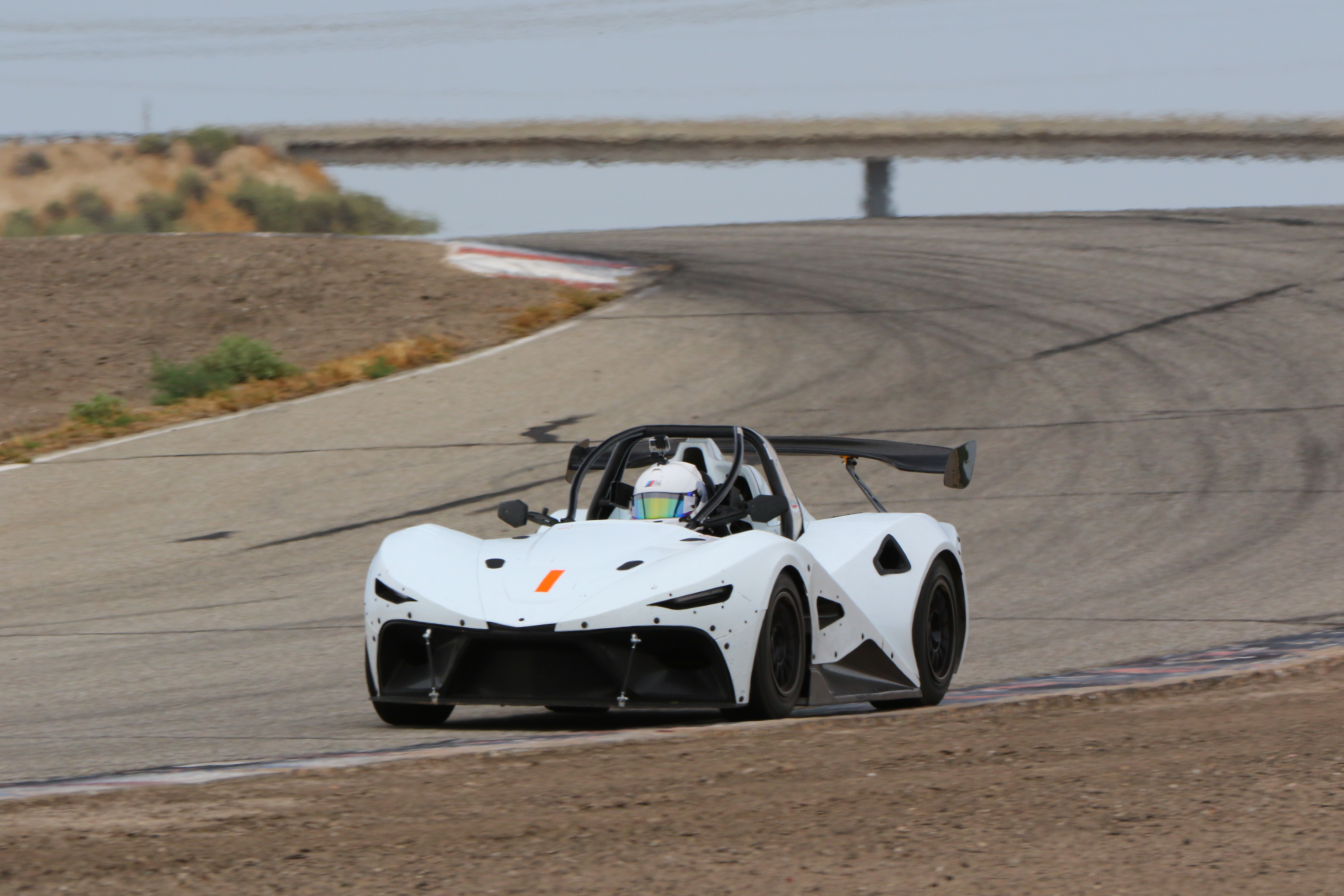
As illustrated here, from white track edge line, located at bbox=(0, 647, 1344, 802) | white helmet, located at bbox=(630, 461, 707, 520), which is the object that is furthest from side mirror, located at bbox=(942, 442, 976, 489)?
white helmet, located at bbox=(630, 461, 707, 520)

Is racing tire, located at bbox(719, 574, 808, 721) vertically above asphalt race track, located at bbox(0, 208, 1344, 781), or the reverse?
racing tire, located at bbox(719, 574, 808, 721)

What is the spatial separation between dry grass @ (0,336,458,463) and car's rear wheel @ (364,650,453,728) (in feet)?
32.7

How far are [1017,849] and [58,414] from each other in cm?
1585

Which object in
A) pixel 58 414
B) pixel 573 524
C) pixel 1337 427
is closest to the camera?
pixel 573 524

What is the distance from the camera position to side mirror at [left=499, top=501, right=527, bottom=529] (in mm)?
7969

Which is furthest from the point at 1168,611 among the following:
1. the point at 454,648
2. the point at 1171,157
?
the point at 1171,157

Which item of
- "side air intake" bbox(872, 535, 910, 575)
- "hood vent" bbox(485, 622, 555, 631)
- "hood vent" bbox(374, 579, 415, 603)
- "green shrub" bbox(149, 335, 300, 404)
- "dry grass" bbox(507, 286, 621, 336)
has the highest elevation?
"hood vent" bbox(374, 579, 415, 603)

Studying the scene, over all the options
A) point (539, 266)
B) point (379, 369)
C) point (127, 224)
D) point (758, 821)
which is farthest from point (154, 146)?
point (758, 821)

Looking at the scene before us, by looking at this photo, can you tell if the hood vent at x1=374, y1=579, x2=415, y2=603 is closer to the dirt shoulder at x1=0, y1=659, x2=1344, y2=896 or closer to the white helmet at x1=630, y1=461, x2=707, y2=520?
the dirt shoulder at x1=0, y1=659, x2=1344, y2=896

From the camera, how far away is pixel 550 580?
6875 millimetres

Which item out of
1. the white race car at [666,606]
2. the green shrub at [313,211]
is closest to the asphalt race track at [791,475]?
the white race car at [666,606]

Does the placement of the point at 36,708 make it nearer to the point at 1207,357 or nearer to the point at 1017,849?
the point at 1017,849

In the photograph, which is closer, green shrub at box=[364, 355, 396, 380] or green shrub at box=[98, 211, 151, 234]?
green shrub at box=[364, 355, 396, 380]

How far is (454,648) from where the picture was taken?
680 centimetres
